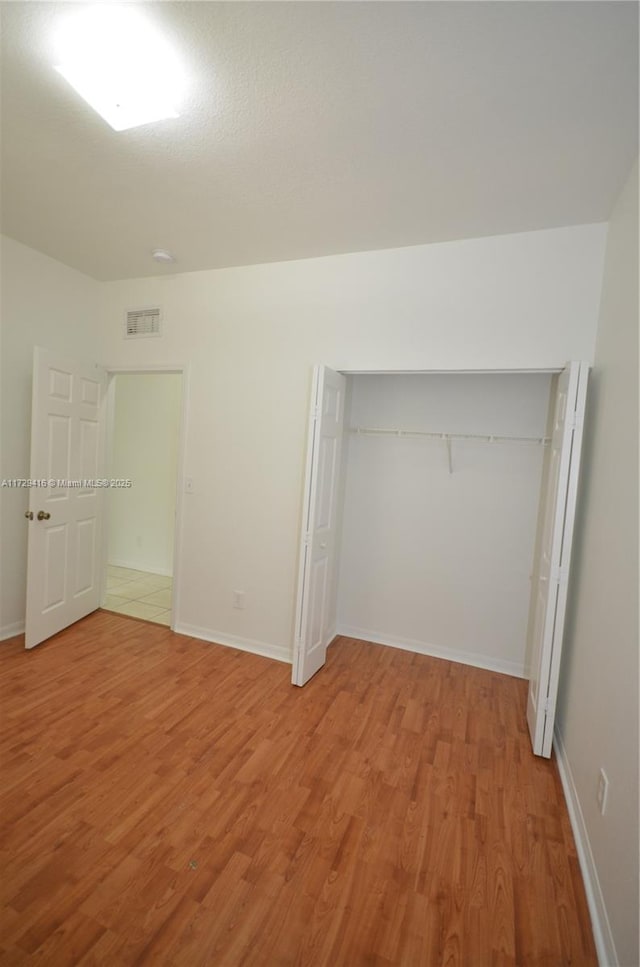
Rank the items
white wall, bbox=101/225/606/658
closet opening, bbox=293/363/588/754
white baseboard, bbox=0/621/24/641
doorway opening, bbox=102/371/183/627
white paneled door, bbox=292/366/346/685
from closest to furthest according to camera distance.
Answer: white wall, bbox=101/225/606/658, white paneled door, bbox=292/366/346/685, closet opening, bbox=293/363/588/754, white baseboard, bbox=0/621/24/641, doorway opening, bbox=102/371/183/627

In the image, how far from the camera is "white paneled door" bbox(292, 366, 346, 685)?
Result: 8.48 feet

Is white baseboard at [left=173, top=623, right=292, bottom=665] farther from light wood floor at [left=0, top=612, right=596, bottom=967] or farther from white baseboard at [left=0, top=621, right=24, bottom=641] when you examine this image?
white baseboard at [left=0, top=621, right=24, bottom=641]

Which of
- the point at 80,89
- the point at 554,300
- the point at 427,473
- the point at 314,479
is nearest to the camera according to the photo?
the point at 80,89

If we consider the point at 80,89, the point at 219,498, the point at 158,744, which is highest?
the point at 80,89

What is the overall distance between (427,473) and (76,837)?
112 inches

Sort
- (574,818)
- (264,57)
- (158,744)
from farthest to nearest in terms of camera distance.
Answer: (158,744) → (574,818) → (264,57)

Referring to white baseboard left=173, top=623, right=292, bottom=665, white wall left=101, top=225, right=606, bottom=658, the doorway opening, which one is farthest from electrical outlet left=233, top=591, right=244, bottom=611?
the doorway opening

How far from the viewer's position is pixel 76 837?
5.16ft

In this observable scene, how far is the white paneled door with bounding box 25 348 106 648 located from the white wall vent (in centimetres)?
45

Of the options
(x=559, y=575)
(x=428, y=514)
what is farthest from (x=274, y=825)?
(x=428, y=514)

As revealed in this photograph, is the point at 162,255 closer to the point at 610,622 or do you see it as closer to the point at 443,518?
the point at 443,518

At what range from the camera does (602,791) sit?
150cm

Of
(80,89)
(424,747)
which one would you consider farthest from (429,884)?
(80,89)

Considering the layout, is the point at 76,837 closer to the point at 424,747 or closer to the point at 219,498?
the point at 424,747
